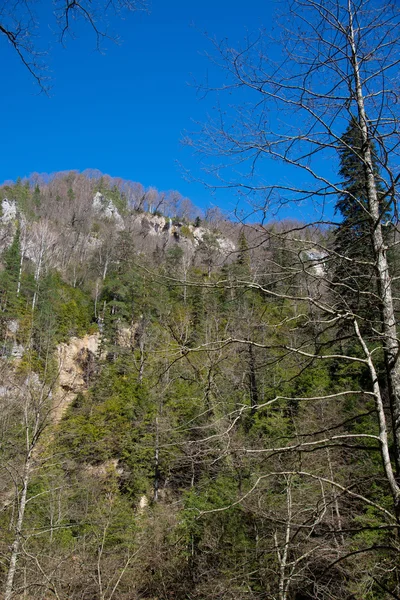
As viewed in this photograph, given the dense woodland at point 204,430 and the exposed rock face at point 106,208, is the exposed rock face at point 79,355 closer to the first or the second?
the dense woodland at point 204,430

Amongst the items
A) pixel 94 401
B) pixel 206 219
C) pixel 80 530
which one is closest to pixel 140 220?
pixel 94 401

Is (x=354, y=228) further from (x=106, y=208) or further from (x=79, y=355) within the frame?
(x=106, y=208)

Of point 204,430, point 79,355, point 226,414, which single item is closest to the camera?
point 226,414

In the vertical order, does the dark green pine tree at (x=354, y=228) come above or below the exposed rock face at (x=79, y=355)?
below

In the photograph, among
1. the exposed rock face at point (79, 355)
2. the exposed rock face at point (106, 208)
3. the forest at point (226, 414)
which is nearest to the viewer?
the forest at point (226, 414)

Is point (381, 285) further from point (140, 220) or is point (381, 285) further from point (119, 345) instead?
point (140, 220)

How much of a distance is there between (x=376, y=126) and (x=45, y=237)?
140ft

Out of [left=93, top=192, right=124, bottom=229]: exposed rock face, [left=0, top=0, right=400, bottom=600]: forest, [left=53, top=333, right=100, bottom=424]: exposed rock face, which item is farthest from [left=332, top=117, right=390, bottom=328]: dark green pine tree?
[left=93, top=192, right=124, bottom=229]: exposed rock face

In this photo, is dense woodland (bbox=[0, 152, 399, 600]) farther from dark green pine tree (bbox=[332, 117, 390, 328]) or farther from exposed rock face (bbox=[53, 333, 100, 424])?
exposed rock face (bbox=[53, 333, 100, 424])

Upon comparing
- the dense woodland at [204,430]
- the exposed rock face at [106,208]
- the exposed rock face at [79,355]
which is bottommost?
the dense woodland at [204,430]

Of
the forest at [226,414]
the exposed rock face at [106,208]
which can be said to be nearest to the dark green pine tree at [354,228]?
the forest at [226,414]

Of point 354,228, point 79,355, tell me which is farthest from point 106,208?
point 354,228

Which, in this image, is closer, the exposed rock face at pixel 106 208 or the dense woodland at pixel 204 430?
the dense woodland at pixel 204 430

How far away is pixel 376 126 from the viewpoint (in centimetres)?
275
